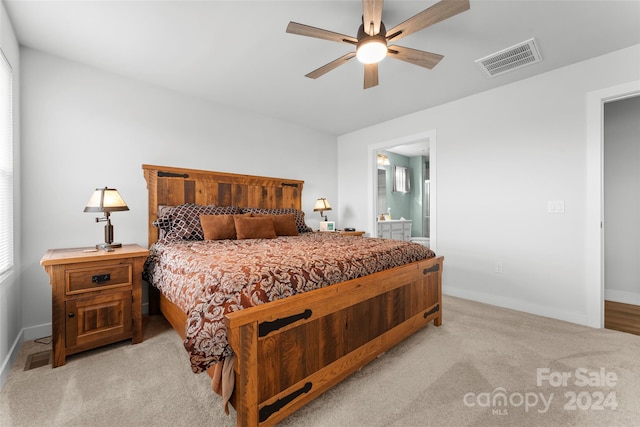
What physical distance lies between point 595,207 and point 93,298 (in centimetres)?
442

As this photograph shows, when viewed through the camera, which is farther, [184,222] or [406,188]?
[406,188]

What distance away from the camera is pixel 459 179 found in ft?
11.8

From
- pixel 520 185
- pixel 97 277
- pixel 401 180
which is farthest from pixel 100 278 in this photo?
pixel 401 180

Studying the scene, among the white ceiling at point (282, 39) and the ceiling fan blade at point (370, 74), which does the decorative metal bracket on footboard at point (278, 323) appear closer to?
the ceiling fan blade at point (370, 74)

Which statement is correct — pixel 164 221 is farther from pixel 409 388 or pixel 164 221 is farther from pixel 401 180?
pixel 401 180

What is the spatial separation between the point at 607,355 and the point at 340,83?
3.34m

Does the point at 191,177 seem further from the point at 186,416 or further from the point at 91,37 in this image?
the point at 186,416

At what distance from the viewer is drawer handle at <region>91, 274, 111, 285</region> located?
2.09 m

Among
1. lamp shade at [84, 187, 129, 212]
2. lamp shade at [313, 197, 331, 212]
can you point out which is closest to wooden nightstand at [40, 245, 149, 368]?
lamp shade at [84, 187, 129, 212]

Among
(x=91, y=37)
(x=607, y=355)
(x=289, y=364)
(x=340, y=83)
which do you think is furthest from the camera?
(x=340, y=83)

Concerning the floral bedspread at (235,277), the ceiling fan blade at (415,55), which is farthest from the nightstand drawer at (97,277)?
the ceiling fan blade at (415,55)

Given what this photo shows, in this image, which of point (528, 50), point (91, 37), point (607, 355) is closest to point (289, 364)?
point (607, 355)

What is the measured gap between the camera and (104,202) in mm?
2295

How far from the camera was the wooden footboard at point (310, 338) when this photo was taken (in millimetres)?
1242
